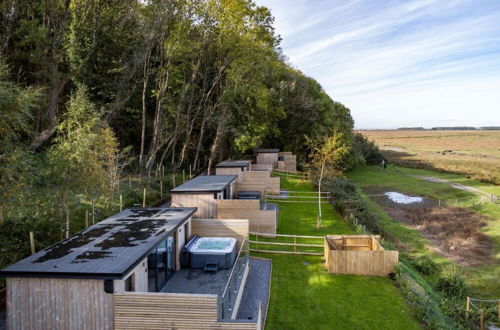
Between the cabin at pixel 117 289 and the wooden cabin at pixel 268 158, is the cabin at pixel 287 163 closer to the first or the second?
the wooden cabin at pixel 268 158

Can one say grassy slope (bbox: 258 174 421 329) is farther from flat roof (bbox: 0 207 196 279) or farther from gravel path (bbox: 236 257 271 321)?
flat roof (bbox: 0 207 196 279)

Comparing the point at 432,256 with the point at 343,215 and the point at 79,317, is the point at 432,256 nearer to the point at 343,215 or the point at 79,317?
the point at 343,215

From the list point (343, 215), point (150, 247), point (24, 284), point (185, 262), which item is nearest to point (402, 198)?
point (343, 215)

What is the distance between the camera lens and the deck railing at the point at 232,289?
32.0ft

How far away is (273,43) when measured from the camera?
37.3 m

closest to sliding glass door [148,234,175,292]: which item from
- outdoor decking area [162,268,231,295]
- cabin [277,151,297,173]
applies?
outdoor decking area [162,268,231,295]

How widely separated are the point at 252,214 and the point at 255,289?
741 cm

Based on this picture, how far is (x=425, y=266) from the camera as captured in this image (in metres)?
20.6

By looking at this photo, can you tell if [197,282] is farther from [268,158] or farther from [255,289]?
[268,158]

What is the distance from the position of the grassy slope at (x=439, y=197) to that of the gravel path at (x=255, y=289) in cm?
1194

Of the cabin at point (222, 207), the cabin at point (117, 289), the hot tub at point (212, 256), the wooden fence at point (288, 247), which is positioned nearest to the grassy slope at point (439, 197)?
the wooden fence at point (288, 247)

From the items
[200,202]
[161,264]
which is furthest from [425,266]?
[161,264]

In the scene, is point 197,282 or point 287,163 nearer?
point 197,282

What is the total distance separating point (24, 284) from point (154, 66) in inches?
1024
